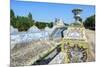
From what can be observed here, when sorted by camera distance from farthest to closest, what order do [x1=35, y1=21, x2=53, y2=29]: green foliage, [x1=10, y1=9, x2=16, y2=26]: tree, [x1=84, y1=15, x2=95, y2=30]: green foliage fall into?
[x1=84, y1=15, x2=95, y2=30]: green foliage → [x1=35, y1=21, x2=53, y2=29]: green foliage → [x1=10, y1=9, x2=16, y2=26]: tree

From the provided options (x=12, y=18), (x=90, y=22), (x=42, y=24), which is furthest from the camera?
(x=90, y=22)

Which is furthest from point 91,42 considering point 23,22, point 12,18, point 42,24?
point 12,18

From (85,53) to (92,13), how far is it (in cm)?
42

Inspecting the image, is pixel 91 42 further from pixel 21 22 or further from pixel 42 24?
pixel 21 22

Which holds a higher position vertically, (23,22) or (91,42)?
(23,22)

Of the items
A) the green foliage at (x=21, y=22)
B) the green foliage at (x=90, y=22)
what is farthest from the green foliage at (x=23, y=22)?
the green foliage at (x=90, y=22)

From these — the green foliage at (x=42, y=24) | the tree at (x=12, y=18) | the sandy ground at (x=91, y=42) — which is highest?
the tree at (x=12, y=18)

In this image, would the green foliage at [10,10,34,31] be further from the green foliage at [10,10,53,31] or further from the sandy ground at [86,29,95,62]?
the sandy ground at [86,29,95,62]

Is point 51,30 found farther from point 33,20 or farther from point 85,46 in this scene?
point 85,46

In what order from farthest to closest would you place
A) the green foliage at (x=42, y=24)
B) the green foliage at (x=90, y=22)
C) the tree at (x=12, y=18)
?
the green foliage at (x=90, y=22), the green foliage at (x=42, y=24), the tree at (x=12, y=18)

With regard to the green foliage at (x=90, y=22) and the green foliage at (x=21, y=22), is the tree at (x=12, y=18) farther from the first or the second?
the green foliage at (x=90, y=22)

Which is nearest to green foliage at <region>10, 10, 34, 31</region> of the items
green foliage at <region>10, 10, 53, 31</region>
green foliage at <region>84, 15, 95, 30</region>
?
green foliage at <region>10, 10, 53, 31</region>

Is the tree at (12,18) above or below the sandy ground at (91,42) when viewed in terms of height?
above
